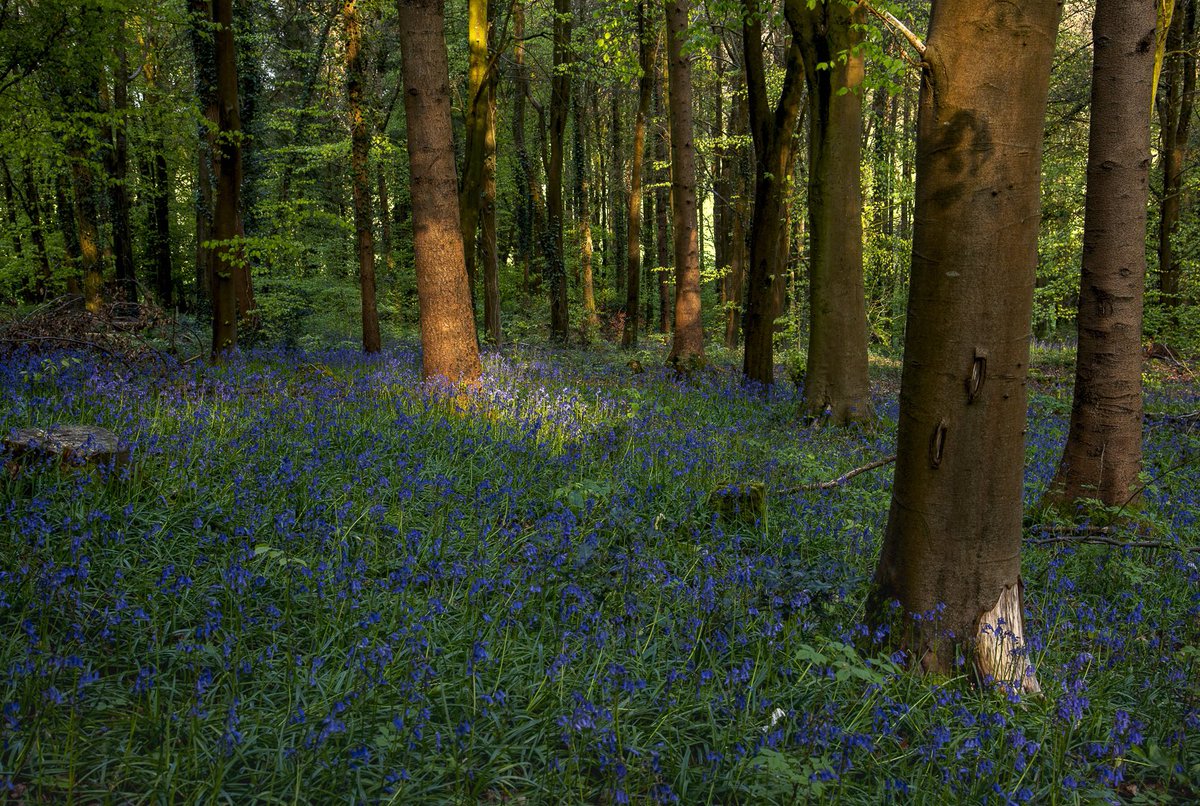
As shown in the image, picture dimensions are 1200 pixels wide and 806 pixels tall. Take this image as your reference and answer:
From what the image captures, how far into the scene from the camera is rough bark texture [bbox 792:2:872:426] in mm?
8266

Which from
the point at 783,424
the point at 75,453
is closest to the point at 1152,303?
the point at 783,424

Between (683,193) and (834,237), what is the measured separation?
4.20m

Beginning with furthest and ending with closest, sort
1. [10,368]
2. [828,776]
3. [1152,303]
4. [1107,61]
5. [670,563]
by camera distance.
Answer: [1152,303]
[10,368]
[1107,61]
[670,563]
[828,776]

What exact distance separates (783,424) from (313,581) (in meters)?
6.34

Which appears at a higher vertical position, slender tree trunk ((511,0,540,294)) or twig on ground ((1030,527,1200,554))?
slender tree trunk ((511,0,540,294))

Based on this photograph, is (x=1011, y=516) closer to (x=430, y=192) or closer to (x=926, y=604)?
(x=926, y=604)

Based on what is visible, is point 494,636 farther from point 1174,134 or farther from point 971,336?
point 1174,134

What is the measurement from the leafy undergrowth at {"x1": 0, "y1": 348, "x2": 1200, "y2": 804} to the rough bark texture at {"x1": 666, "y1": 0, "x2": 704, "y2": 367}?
21.3 feet

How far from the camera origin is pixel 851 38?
7.74 metres

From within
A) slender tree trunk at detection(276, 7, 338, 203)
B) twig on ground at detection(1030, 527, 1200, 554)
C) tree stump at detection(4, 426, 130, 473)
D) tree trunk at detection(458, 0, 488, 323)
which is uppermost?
slender tree trunk at detection(276, 7, 338, 203)

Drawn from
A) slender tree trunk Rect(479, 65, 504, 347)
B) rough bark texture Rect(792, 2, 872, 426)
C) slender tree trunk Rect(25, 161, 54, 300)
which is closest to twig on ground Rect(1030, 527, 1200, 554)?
rough bark texture Rect(792, 2, 872, 426)

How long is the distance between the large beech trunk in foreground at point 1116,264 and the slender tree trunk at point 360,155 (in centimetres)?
1149

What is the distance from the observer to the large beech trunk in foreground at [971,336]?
10.2 feet

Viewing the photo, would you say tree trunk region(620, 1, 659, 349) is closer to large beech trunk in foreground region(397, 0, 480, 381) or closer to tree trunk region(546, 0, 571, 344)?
tree trunk region(546, 0, 571, 344)
